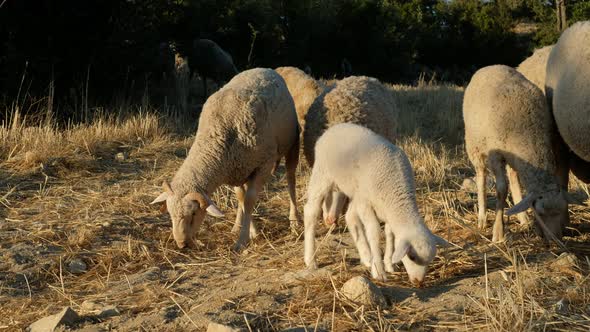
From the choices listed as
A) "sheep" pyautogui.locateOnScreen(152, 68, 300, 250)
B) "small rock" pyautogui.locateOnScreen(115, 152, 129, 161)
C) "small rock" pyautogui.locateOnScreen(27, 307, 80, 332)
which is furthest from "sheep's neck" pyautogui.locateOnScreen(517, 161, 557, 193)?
"small rock" pyautogui.locateOnScreen(115, 152, 129, 161)

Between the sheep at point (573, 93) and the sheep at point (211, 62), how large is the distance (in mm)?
9622

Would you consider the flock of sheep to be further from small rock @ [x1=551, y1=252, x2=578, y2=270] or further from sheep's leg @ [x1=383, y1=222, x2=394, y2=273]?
small rock @ [x1=551, y1=252, x2=578, y2=270]

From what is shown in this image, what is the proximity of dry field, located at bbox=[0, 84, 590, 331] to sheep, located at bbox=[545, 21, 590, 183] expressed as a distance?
0.79 meters

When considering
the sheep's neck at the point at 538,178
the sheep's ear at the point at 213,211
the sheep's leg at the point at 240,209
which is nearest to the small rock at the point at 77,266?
the sheep's ear at the point at 213,211

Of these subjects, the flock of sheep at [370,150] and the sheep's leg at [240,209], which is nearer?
the flock of sheep at [370,150]

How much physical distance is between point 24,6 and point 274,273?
8784 millimetres

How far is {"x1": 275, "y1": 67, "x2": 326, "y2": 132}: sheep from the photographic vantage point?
7758 millimetres

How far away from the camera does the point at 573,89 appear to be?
590 centimetres

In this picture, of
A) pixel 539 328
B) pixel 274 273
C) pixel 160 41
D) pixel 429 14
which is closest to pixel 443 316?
pixel 539 328

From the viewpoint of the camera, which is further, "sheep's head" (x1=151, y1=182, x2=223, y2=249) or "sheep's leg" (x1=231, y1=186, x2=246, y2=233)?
"sheep's leg" (x1=231, y1=186, x2=246, y2=233)

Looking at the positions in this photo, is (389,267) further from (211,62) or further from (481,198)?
(211,62)

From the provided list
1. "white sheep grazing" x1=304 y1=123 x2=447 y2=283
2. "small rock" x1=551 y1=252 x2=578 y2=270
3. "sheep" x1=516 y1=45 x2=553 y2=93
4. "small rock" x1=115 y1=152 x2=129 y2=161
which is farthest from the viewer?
"small rock" x1=115 y1=152 x2=129 y2=161

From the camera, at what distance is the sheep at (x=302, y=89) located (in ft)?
25.5

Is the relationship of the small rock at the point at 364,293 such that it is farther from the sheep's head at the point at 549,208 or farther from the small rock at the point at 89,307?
the sheep's head at the point at 549,208
